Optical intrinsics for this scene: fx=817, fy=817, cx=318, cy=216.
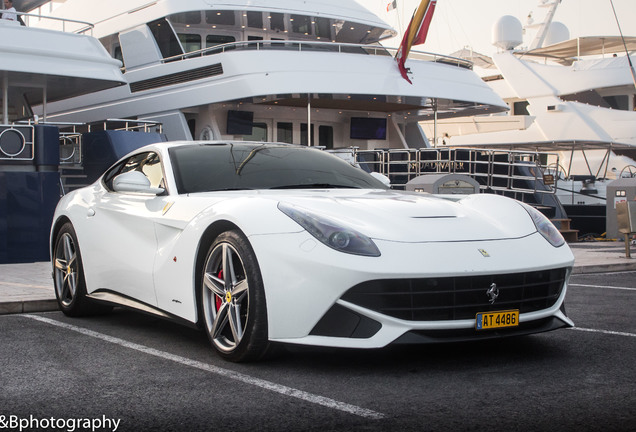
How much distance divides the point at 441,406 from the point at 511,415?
0.33m

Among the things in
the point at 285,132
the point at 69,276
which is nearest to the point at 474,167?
Answer: the point at 285,132

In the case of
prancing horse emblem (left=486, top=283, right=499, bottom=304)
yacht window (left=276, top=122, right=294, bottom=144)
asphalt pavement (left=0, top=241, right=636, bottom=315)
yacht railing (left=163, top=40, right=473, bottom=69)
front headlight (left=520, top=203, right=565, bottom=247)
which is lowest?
asphalt pavement (left=0, top=241, right=636, bottom=315)

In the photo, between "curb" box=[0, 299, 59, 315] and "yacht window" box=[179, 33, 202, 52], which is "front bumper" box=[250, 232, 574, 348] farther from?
"yacht window" box=[179, 33, 202, 52]

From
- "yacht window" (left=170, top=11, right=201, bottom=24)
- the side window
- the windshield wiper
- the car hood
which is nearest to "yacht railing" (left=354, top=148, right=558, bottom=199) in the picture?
"yacht window" (left=170, top=11, right=201, bottom=24)

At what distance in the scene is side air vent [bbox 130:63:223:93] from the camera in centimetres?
2176

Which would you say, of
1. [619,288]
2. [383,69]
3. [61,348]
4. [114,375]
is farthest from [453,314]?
[383,69]

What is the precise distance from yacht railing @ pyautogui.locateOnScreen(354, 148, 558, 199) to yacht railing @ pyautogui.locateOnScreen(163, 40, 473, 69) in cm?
306

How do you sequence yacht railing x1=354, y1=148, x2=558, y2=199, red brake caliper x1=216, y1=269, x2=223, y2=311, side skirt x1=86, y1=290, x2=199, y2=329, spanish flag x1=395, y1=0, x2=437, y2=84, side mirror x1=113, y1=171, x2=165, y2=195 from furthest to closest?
spanish flag x1=395, y1=0, x2=437, y2=84 < yacht railing x1=354, y1=148, x2=558, y2=199 < side mirror x1=113, y1=171, x2=165, y2=195 < side skirt x1=86, y1=290, x2=199, y2=329 < red brake caliper x1=216, y1=269, x2=223, y2=311

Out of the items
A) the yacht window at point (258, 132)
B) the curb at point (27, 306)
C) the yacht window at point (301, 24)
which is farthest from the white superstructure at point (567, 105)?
the curb at point (27, 306)

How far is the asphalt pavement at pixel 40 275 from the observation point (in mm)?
7414

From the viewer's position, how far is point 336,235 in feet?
14.7

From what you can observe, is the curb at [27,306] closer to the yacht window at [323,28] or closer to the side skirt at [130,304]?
the side skirt at [130,304]

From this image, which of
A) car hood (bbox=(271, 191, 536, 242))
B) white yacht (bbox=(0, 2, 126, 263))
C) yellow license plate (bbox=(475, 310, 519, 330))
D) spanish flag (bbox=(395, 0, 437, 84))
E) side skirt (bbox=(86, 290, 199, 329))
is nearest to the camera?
yellow license plate (bbox=(475, 310, 519, 330))

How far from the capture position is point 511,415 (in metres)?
3.55
